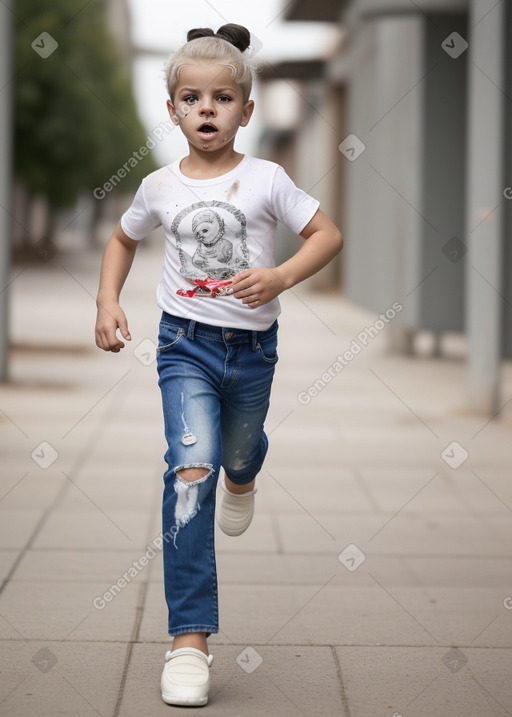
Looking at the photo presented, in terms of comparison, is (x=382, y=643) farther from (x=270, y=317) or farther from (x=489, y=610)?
(x=270, y=317)

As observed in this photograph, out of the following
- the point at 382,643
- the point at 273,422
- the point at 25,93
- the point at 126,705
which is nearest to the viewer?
the point at 126,705

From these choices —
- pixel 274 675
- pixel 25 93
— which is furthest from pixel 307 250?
pixel 25 93

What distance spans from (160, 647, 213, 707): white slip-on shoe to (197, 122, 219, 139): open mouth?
137cm

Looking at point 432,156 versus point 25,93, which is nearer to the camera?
point 432,156

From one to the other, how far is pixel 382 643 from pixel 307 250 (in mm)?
1275

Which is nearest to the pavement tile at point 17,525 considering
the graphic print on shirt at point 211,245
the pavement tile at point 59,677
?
the pavement tile at point 59,677

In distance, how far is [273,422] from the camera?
8383 millimetres

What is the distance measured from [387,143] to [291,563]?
13364 mm

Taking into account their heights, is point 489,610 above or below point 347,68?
below

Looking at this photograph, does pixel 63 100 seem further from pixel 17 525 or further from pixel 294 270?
pixel 294 270

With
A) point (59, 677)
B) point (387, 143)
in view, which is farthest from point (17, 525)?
point (387, 143)

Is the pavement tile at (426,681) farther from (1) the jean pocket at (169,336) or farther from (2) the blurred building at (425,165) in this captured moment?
(2) the blurred building at (425,165)

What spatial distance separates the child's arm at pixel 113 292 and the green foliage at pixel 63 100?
87.2 feet

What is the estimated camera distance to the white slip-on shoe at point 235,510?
4020mm
